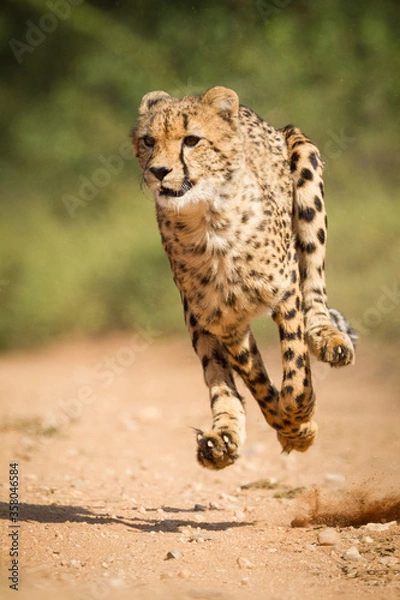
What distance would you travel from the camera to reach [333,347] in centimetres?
340

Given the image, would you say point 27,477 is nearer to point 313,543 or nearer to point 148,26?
point 313,543

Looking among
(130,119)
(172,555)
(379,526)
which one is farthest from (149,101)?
(130,119)

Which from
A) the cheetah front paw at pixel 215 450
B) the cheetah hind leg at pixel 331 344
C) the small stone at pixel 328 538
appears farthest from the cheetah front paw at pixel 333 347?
the small stone at pixel 328 538

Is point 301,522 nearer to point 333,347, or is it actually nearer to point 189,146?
point 333,347

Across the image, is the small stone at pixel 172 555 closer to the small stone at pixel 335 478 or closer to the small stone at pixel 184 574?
the small stone at pixel 184 574

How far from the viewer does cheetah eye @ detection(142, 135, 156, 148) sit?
10.9 ft

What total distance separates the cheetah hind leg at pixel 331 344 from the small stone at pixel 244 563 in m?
0.70

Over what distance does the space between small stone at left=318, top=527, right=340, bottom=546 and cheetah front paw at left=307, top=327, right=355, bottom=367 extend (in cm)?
54

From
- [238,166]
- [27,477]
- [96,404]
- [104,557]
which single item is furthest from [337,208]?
[104,557]

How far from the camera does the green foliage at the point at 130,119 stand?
8.67 meters

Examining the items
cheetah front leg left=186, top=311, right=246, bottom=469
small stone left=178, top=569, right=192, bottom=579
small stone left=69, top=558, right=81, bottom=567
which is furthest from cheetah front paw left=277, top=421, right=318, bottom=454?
small stone left=69, top=558, right=81, bottom=567

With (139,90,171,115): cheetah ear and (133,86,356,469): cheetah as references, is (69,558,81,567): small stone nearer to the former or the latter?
(133,86,356,469): cheetah

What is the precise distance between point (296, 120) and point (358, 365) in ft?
8.20

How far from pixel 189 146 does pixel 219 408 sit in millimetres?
909
